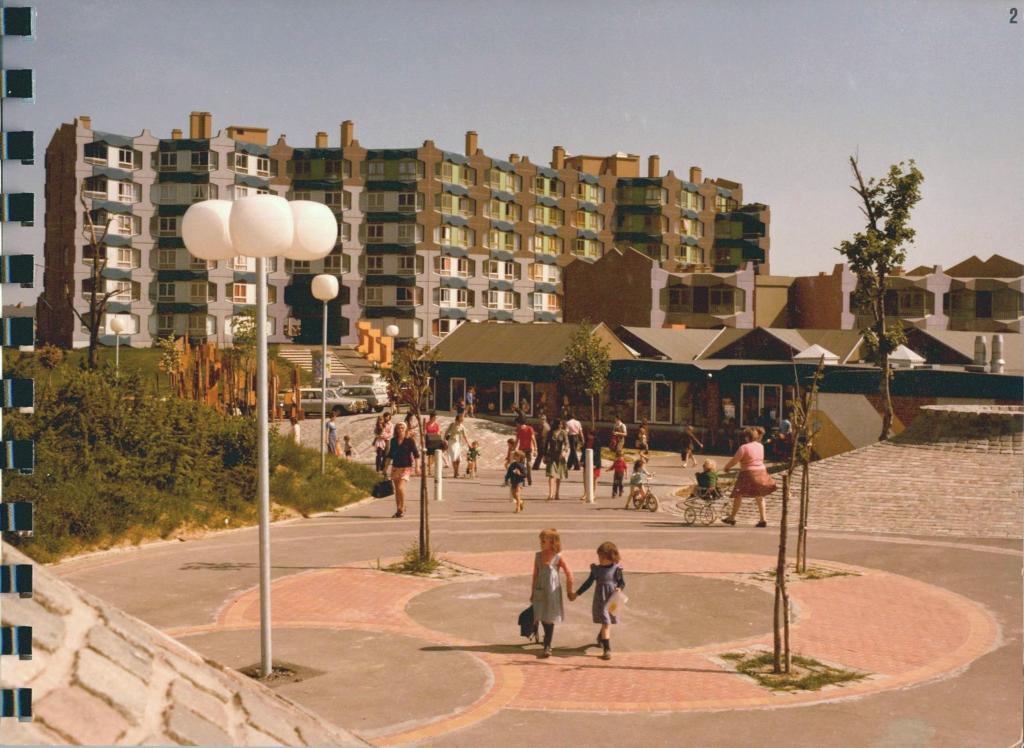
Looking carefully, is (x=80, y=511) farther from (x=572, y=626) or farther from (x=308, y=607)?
(x=572, y=626)

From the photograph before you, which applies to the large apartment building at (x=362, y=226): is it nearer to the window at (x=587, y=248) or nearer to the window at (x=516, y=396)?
the window at (x=587, y=248)

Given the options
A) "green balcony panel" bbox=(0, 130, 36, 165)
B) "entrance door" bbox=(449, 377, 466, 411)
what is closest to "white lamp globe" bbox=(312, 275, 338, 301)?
"green balcony panel" bbox=(0, 130, 36, 165)

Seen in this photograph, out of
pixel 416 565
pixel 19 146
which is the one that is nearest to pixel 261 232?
pixel 19 146

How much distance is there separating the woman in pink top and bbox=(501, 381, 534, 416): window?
2565cm

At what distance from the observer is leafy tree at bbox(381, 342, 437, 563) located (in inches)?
628

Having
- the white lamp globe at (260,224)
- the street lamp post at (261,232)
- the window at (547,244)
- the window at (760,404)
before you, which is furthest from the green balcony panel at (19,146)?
the window at (547,244)

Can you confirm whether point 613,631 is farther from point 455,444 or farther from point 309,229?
point 455,444

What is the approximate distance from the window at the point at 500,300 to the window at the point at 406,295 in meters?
7.01

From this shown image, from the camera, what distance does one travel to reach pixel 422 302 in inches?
3339

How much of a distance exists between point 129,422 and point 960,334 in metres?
43.0

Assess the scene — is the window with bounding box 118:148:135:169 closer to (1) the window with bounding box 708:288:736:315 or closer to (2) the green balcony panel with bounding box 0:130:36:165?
(1) the window with bounding box 708:288:736:315

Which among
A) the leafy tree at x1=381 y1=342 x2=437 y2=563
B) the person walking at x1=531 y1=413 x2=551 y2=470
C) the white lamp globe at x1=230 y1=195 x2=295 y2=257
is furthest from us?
the person walking at x1=531 y1=413 x2=551 y2=470

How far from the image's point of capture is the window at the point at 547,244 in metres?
93.3

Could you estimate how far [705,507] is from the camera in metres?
21.2
